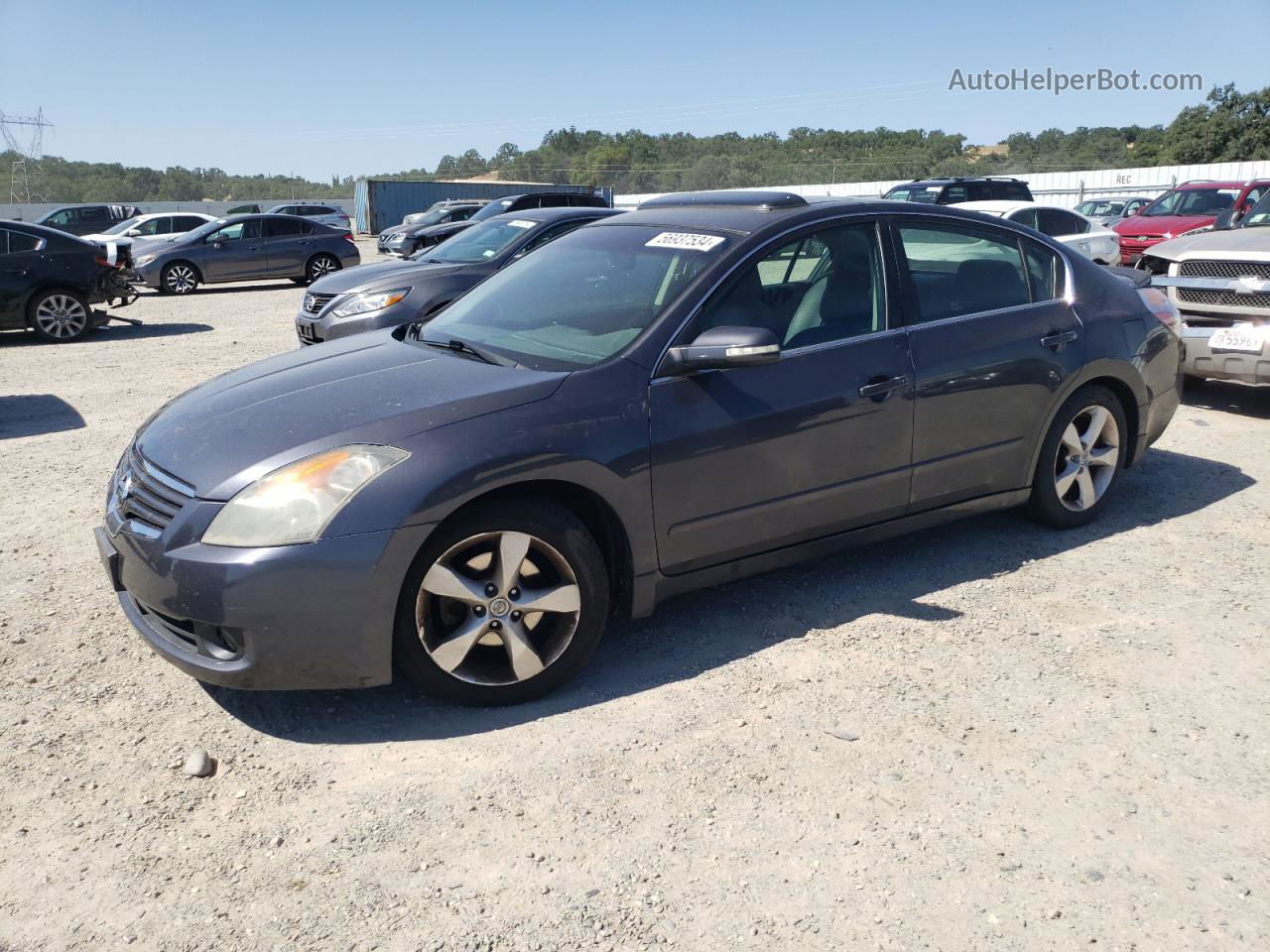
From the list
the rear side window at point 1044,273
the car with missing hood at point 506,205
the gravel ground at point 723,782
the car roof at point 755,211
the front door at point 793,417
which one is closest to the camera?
the gravel ground at point 723,782

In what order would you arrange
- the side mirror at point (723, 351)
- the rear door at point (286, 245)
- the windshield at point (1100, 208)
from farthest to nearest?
the windshield at point (1100, 208)
the rear door at point (286, 245)
the side mirror at point (723, 351)

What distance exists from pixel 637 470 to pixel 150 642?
1716 mm

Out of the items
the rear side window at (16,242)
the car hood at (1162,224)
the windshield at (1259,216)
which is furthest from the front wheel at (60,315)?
the car hood at (1162,224)

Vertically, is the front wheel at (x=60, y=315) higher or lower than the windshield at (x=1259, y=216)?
lower

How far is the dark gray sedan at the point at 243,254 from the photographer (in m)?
19.0

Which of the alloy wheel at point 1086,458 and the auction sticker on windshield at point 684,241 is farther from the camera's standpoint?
the alloy wheel at point 1086,458

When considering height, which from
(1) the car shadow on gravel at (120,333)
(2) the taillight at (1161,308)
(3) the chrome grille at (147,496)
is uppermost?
(2) the taillight at (1161,308)

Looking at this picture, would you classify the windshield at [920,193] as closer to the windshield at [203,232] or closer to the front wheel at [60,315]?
the front wheel at [60,315]

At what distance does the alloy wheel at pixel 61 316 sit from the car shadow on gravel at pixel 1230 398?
1246cm

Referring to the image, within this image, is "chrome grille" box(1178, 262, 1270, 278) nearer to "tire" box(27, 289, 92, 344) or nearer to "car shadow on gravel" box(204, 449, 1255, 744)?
"car shadow on gravel" box(204, 449, 1255, 744)

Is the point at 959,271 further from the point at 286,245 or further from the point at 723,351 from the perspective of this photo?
the point at 286,245

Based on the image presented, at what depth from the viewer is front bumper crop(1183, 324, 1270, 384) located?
755cm

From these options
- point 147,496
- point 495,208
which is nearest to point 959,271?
point 147,496

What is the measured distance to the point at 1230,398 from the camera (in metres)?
8.86
